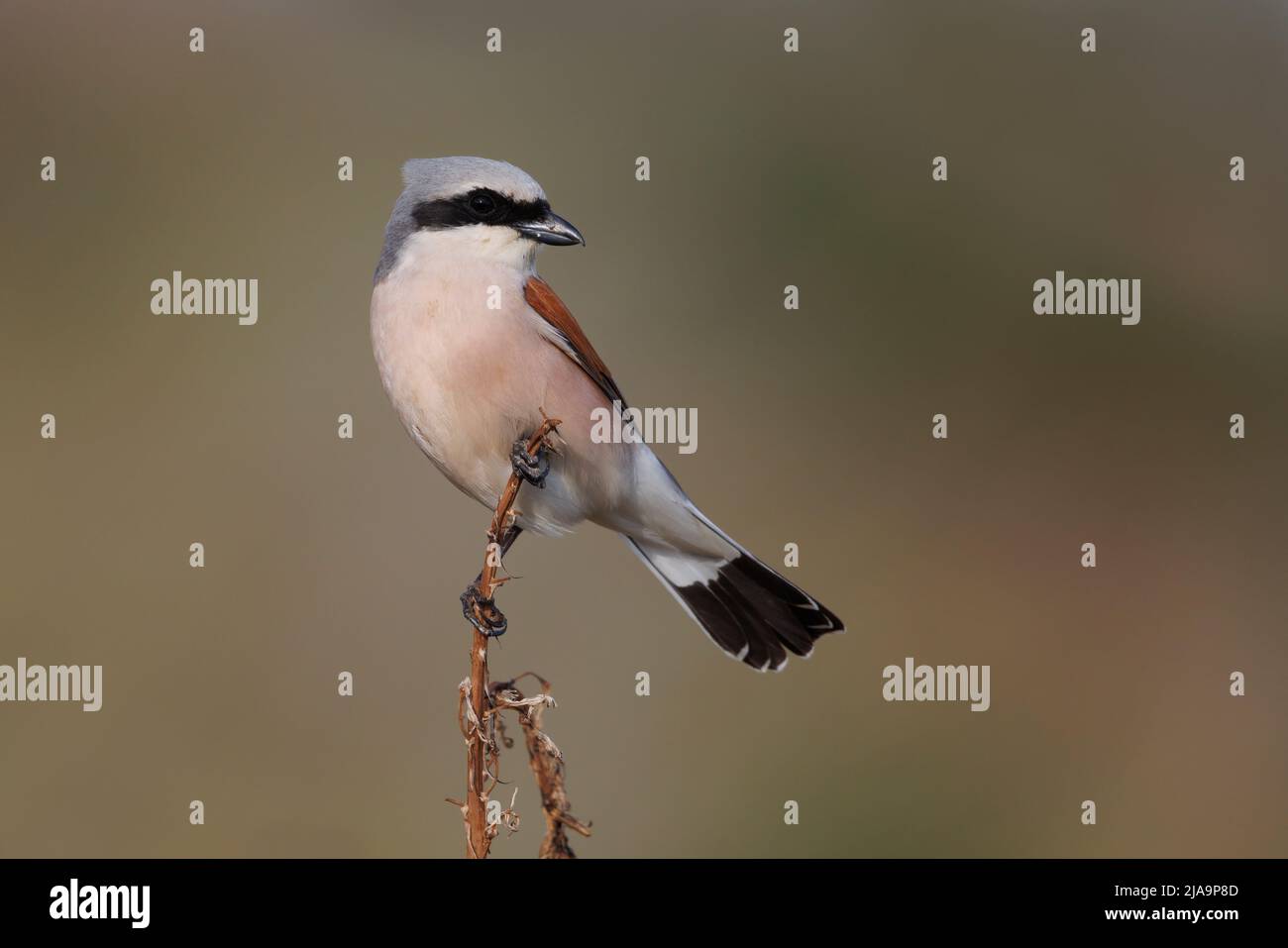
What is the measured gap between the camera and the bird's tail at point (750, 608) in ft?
15.6

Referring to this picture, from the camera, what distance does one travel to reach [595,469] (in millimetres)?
4582

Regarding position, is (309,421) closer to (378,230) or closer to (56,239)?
(378,230)

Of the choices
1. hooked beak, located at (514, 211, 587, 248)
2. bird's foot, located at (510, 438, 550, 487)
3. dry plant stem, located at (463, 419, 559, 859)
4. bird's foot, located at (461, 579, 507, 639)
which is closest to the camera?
dry plant stem, located at (463, 419, 559, 859)

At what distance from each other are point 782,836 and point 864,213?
183 inches

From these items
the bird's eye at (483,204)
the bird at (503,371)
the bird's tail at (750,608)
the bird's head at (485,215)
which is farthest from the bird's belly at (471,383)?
the bird's tail at (750,608)

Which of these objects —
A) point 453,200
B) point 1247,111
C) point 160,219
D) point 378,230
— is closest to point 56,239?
point 160,219

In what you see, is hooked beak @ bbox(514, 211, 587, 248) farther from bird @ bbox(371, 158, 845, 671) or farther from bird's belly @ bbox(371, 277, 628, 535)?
bird's belly @ bbox(371, 277, 628, 535)

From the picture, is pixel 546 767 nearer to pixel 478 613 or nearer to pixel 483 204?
pixel 478 613

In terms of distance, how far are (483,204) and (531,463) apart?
101 cm

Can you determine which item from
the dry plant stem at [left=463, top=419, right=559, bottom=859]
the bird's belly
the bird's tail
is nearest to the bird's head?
the bird's belly

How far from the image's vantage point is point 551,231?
4203 mm

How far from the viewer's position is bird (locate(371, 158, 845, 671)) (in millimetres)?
4086

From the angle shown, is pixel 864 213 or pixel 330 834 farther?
Result: pixel 864 213

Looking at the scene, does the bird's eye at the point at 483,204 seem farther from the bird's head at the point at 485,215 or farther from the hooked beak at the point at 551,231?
the hooked beak at the point at 551,231
